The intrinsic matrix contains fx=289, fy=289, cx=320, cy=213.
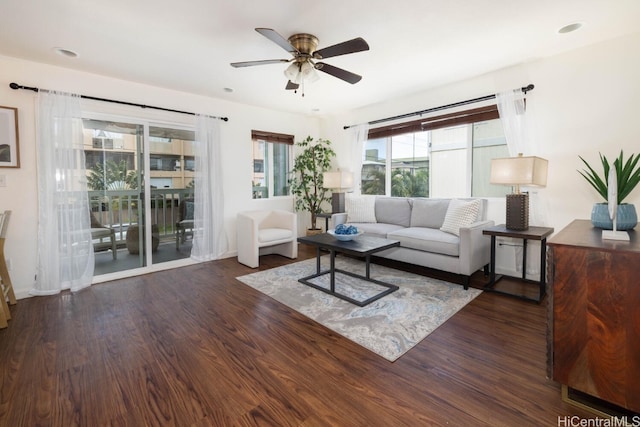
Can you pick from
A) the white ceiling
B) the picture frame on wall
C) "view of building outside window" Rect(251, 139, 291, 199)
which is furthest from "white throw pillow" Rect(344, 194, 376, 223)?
the picture frame on wall

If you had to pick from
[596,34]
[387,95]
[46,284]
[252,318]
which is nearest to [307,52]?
[387,95]

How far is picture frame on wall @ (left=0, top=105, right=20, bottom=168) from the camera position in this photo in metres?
2.90

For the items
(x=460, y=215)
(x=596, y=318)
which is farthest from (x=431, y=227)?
(x=596, y=318)

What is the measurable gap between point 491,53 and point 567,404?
3.04 meters

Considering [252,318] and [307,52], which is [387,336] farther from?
[307,52]

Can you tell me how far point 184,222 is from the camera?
170 inches

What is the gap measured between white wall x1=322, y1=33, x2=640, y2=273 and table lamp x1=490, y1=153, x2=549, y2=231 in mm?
219

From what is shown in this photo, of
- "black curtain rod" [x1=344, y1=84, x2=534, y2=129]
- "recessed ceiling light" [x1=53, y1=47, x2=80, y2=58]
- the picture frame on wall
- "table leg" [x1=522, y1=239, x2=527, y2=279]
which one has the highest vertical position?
"recessed ceiling light" [x1=53, y1=47, x2=80, y2=58]

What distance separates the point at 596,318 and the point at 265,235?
138 inches

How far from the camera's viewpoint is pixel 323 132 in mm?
5777

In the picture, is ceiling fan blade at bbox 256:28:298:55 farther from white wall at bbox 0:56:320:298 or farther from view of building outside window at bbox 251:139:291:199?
view of building outside window at bbox 251:139:291:199

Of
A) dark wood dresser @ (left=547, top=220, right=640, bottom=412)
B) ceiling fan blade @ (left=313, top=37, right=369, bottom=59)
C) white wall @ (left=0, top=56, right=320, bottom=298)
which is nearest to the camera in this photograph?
dark wood dresser @ (left=547, top=220, right=640, bottom=412)

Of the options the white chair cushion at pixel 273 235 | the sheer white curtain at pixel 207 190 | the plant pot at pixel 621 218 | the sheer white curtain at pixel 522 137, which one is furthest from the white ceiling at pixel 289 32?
the white chair cushion at pixel 273 235

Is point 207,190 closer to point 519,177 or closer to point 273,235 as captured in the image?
point 273,235
